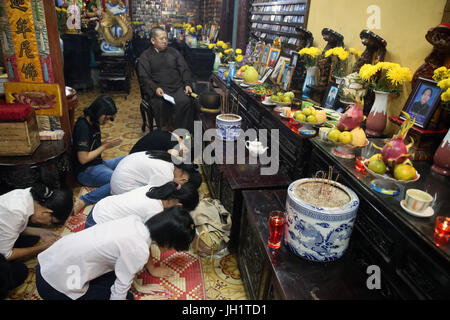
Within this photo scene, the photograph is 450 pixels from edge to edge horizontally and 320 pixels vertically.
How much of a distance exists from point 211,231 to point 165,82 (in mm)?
3105

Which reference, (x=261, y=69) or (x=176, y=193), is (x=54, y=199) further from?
(x=261, y=69)

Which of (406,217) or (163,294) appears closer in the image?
(406,217)

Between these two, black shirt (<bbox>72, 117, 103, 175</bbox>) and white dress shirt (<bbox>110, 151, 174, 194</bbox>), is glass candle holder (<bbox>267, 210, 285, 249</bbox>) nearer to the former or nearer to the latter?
white dress shirt (<bbox>110, 151, 174, 194</bbox>)

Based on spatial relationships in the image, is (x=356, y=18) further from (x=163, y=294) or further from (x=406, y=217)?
(x=163, y=294)

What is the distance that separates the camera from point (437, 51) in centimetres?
173

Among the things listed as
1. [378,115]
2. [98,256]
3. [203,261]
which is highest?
[378,115]

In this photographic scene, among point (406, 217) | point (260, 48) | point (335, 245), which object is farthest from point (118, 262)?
point (260, 48)

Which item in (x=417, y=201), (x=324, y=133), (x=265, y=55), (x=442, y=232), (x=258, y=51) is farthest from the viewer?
(x=258, y=51)

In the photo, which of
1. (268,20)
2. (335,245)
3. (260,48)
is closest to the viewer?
(335,245)

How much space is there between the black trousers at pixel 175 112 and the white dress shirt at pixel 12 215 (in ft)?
9.32

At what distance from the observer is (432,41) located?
1.70 metres

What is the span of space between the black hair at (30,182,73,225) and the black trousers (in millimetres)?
2701

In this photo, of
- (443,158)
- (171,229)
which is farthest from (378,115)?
(171,229)

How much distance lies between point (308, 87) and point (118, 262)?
7.61 feet
